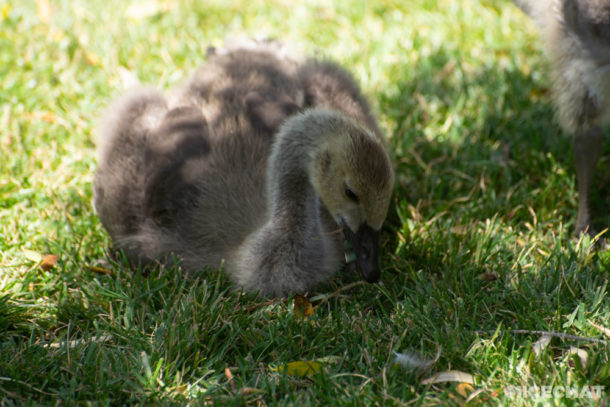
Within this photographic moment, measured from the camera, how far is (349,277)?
408 centimetres

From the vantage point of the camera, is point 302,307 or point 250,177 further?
point 250,177

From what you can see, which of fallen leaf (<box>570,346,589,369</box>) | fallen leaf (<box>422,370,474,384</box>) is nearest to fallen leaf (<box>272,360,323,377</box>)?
fallen leaf (<box>422,370,474,384</box>)

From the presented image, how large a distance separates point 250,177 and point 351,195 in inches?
32.0

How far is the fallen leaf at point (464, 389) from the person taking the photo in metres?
2.95

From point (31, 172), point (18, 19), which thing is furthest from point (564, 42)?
point (18, 19)

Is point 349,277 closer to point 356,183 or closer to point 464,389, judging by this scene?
point 356,183

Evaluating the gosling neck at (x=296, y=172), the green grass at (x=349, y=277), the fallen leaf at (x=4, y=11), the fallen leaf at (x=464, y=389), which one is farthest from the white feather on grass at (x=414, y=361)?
the fallen leaf at (x=4, y=11)

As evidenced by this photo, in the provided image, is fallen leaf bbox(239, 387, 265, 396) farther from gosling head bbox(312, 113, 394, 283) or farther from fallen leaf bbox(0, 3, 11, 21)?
fallen leaf bbox(0, 3, 11, 21)

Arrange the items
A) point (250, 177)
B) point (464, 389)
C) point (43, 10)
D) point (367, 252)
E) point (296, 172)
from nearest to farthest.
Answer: point (464, 389), point (367, 252), point (296, 172), point (250, 177), point (43, 10)

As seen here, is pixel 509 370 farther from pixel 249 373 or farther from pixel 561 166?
pixel 561 166

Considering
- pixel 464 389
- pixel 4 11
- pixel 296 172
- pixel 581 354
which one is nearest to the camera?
pixel 464 389

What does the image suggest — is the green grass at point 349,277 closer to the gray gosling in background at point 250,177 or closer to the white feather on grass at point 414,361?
the white feather on grass at point 414,361

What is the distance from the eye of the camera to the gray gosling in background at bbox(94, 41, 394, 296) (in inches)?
145

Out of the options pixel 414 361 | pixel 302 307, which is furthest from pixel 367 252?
pixel 414 361
